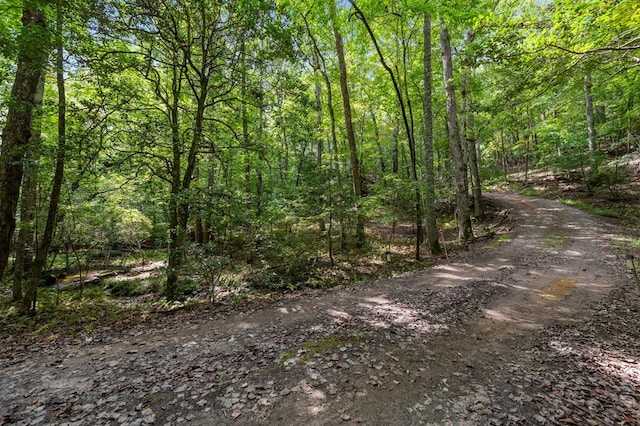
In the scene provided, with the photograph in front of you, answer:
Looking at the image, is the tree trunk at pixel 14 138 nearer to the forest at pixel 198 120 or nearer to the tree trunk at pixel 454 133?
the forest at pixel 198 120

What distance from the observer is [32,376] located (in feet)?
12.8

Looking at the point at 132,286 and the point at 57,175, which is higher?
the point at 57,175

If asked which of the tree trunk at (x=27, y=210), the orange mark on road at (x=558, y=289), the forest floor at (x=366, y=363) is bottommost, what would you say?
the orange mark on road at (x=558, y=289)

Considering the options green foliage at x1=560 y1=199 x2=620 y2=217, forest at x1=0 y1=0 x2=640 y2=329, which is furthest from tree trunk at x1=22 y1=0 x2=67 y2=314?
green foliage at x1=560 y1=199 x2=620 y2=217

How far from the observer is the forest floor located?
309 cm

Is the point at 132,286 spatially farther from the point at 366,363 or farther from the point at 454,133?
the point at 454,133

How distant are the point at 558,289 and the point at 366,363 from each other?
5.77m

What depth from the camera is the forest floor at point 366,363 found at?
10.2ft

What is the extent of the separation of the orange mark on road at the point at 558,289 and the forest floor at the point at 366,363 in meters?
0.02

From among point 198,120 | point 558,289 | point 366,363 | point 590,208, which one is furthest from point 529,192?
point 198,120

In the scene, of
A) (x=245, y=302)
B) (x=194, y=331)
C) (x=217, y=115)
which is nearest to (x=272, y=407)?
(x=194, y=331)

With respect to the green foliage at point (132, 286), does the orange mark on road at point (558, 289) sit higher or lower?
lower

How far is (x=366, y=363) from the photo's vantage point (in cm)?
400

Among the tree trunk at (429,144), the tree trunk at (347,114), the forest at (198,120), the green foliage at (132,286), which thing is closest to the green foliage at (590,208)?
the forest at (198,120)
